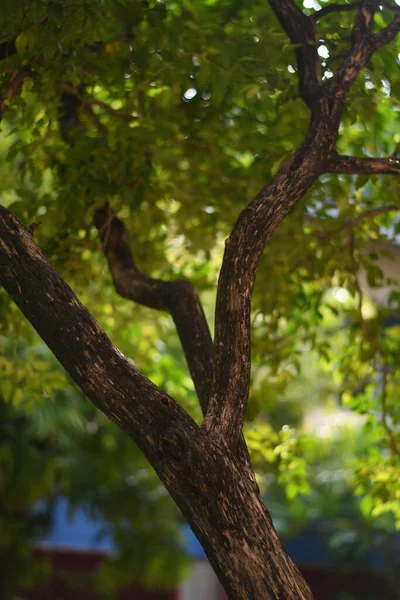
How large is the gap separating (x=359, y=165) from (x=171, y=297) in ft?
2.58

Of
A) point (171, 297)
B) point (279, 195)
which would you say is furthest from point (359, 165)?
point (171, 297)

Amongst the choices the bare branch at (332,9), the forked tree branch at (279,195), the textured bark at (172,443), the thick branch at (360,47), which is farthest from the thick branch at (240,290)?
the bare branch at (332,9)

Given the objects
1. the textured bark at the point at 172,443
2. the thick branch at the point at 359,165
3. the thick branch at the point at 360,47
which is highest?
the thick branch at the point at 360,47

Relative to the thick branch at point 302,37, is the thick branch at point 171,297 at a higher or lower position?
lower

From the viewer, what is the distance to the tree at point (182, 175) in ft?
6.97

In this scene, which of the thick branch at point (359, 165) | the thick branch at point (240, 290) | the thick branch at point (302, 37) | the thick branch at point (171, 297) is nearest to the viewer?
the thick branch at point (240, 290)

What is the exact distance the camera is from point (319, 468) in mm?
12562

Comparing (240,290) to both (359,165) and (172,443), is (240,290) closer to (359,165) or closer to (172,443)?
(172,443)

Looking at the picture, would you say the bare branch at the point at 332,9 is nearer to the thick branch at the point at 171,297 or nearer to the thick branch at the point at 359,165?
the thick branch at the point at 359,165

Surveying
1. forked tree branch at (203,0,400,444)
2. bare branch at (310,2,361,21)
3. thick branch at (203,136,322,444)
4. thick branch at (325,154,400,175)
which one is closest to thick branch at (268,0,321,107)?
forked tree branch at (203,0,400,444)

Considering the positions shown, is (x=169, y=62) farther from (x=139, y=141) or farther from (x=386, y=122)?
(x=386, y=122)

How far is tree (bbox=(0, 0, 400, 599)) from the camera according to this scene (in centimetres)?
212

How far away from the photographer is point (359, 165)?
2.77m

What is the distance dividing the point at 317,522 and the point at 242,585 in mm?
10933
